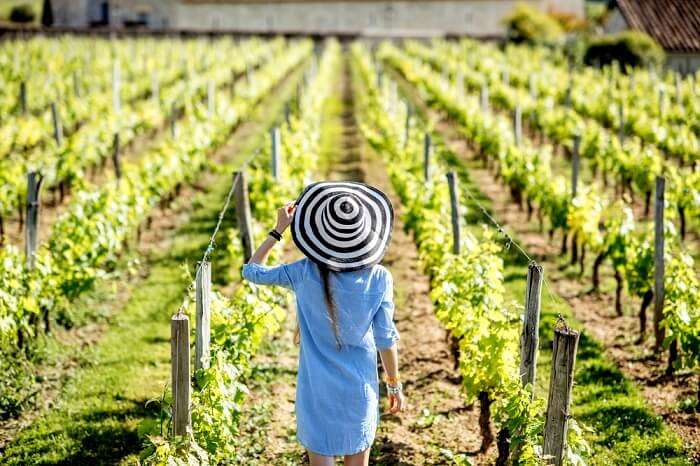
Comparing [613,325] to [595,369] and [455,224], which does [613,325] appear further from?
[455,224]

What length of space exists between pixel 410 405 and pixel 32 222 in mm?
3253

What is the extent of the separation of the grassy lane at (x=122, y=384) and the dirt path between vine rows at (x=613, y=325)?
352 centimetres

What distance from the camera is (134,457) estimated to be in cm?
476

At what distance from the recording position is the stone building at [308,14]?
48.2 m

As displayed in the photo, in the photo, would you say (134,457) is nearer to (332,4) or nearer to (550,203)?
(550,203)

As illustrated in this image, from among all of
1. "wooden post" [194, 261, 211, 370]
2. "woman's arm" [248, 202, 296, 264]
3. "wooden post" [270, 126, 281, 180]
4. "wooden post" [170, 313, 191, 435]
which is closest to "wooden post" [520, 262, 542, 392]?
"woman's arm" [248, 202, 296, 264]

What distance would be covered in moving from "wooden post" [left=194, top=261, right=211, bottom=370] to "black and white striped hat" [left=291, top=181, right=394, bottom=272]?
2.86 ft

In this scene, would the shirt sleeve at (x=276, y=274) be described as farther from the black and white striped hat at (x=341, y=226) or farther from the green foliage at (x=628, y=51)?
the green foliage at (x=628, y=51)

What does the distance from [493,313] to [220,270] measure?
→ 148 inches

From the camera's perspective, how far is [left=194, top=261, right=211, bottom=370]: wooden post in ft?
13.0

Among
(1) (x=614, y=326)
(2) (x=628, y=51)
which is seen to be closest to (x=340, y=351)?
(1) (x=614, y=326)

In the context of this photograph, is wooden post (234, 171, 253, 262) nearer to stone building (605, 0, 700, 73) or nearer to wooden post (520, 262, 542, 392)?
wooden post (520, 262, 542, 392)

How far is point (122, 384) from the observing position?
19.0 ft

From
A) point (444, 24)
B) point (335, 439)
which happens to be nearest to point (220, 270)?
point (335, 439)
